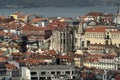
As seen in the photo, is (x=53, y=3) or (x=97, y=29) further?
(x=53, y=3)

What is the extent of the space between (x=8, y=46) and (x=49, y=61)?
32.3 feet

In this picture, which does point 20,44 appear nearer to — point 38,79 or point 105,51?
point 105,51

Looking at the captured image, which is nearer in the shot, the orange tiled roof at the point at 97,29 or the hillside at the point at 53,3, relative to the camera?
the orange tiled roof at the point at 97,29

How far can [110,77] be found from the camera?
30203mm

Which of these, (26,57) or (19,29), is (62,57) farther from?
(19,29)

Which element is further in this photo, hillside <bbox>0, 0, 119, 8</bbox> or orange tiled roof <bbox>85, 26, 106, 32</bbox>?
hillside <bbox>0, 0, 119, 8</bbox>

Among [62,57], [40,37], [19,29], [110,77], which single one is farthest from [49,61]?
[19,29]

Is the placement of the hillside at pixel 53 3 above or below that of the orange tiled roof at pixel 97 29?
below

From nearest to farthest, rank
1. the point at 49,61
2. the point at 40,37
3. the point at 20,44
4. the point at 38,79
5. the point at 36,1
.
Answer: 1. the point at 38,79
2. the point at 49,61
3. the point at 20,44
4. the point at 40,37
5. the point at 36,1

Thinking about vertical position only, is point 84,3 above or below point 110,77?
below

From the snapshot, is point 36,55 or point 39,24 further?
point 39,24

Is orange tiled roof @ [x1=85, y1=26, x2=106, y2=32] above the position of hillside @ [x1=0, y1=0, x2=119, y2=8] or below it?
above

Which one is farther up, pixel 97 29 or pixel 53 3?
pixel 97 29

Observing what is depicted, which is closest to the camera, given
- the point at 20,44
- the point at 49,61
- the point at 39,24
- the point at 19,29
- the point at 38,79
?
the point at 38,79
